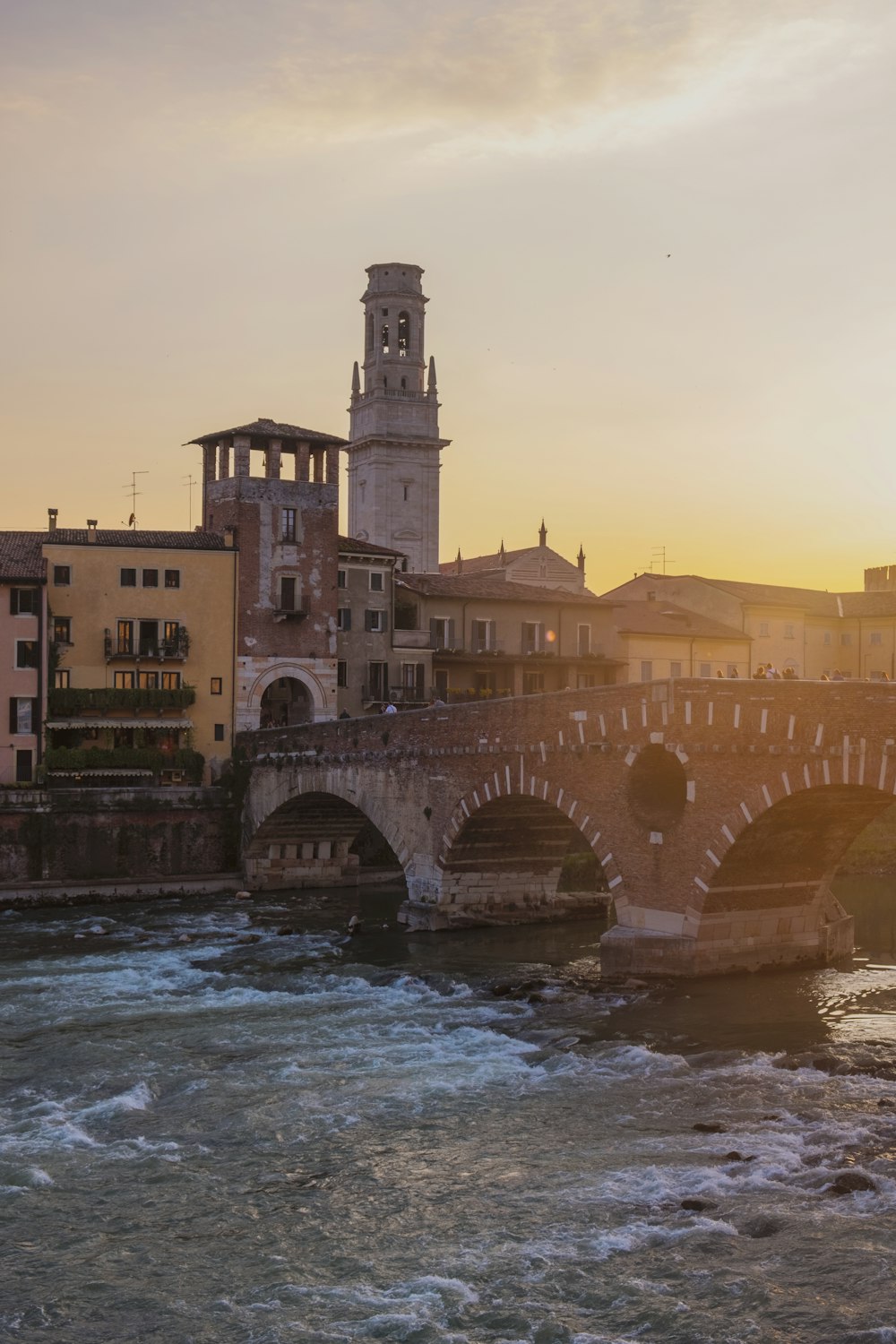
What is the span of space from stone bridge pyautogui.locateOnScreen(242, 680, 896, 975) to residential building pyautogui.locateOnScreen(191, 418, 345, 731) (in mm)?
19417

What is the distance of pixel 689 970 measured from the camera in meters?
31.9

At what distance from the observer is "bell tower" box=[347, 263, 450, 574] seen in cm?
10325

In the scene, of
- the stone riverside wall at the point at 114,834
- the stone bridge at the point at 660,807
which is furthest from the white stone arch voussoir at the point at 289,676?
the stone bridge at the point at 660,807

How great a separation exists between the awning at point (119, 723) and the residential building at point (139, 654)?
44mm

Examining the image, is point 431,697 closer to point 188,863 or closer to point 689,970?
point 188,863

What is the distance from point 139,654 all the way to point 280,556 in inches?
313

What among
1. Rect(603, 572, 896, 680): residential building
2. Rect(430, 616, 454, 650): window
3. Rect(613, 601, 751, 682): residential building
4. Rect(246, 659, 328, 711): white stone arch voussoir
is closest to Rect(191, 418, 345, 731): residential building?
Rect(246, 659, 328, 711): white stone arch voussoir

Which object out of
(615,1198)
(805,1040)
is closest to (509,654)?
(805,1040)

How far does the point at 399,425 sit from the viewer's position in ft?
343

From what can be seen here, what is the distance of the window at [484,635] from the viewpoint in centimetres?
7088

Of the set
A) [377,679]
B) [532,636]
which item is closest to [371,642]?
[377,679]

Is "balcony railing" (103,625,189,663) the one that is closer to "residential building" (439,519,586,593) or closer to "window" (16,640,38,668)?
"window" (16,640,38,668)

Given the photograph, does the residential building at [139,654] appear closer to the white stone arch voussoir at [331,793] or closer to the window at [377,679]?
the white stone arch voussoir at [331,793]

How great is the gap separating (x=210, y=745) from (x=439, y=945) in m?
24.2
